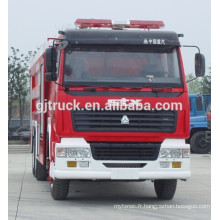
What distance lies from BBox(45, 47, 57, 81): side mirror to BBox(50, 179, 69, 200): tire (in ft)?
5.92

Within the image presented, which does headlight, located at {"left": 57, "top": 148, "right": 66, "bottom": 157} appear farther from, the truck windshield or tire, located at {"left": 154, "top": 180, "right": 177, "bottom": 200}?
tire, located at {"left": 154, "top": 180, "right": 177, "bottom": 200}

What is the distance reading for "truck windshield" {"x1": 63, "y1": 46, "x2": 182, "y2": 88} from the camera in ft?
36.3

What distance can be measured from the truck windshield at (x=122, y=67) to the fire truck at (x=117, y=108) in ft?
0.05

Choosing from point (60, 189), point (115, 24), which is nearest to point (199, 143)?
point (115, 24)

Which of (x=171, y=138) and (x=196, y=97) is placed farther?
(x=196, y=97)

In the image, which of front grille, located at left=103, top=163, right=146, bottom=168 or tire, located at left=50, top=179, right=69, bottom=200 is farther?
tire, located at left=50, top=179, right=69, bottom=200

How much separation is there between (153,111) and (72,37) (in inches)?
73.5

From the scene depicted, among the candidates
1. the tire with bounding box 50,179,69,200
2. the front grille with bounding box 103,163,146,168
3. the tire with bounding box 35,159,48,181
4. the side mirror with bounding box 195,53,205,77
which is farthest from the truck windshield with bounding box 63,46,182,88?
the tire with bounding box 35,159,48,181

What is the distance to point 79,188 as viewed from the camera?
14.0 m

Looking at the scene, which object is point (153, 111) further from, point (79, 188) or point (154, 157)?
point (79, 188)

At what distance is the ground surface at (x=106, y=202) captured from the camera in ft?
33.5

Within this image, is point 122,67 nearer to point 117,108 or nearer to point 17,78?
point 117,108
